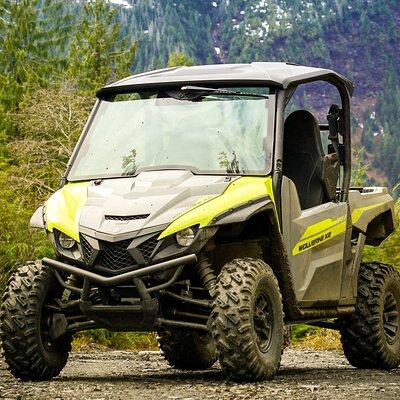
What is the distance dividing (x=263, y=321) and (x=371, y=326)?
2854mm

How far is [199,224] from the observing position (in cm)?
791

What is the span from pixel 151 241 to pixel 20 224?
1119 centimetres

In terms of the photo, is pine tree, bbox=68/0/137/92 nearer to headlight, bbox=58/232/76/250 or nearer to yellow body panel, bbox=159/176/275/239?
yellow body panel, bbox=159/176/275/239

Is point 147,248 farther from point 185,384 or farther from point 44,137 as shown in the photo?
point 44,137

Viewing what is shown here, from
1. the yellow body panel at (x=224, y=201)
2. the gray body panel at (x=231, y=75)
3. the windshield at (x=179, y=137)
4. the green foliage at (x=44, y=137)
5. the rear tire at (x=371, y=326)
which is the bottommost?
the green foliage at (x=44, y=137)

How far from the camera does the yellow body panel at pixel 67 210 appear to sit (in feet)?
26.7

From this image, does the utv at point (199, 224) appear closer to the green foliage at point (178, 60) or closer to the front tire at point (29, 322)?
the front tire at point (29, 322)

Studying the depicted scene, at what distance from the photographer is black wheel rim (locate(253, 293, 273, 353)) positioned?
8.24 metres

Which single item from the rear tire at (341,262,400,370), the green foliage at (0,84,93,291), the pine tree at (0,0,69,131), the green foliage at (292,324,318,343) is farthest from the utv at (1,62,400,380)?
the pine tree at (0,0,69,131)

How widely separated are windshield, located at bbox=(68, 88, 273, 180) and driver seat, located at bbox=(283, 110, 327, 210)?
1.36 metres

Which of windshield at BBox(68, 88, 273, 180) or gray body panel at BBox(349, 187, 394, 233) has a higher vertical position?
windshield at BBox(68, 88, 273, 180)

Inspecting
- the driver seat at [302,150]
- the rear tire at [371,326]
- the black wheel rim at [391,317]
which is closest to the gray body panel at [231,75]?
the driver seat at [302,150]

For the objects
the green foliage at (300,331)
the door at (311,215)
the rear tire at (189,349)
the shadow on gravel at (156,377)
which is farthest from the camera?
the green foliage at (300,331)

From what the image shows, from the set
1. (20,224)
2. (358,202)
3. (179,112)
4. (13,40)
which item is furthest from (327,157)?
(13,40)
